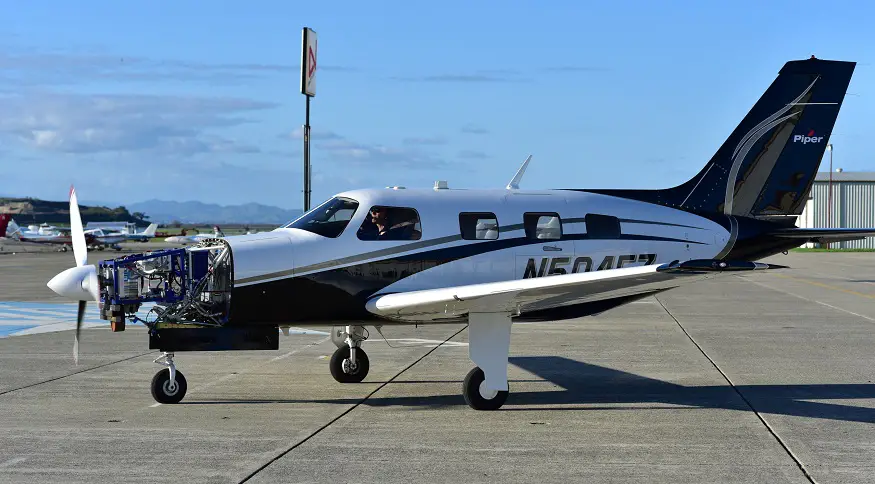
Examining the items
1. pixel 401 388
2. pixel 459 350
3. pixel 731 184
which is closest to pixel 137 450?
pixel 401 388

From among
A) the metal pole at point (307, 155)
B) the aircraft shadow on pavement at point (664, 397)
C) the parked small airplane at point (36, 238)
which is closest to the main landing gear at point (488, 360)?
the aircraft shadow on pavement at point (664, 397)

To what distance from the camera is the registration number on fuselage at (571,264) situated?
11.9 metres

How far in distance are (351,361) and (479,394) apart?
259 cm

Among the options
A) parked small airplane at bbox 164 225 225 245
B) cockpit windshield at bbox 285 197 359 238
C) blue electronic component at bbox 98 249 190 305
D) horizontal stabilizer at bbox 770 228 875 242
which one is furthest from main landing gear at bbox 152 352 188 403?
horizontal stabilizer at bbox 770 228 875 242

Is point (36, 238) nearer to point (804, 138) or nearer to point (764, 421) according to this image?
point (804, 138)

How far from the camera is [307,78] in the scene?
20891mm

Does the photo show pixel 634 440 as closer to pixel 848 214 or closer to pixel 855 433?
pixel 855 433

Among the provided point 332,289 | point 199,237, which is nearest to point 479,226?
point 332,289

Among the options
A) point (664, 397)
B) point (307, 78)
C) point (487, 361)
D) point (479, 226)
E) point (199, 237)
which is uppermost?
point (307, 78)

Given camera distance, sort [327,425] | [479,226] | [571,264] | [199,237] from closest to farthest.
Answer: [327,425] < [199,237] < [479,226] < [571,264]

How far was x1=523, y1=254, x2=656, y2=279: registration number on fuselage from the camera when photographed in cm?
1191

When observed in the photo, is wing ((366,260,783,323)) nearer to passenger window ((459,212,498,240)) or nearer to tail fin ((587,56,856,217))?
passenger window ((459,212,498,240))

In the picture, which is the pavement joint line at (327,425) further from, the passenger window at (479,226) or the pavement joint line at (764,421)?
the pavement joint line at (764,421)

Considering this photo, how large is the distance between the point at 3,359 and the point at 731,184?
11165 mm
